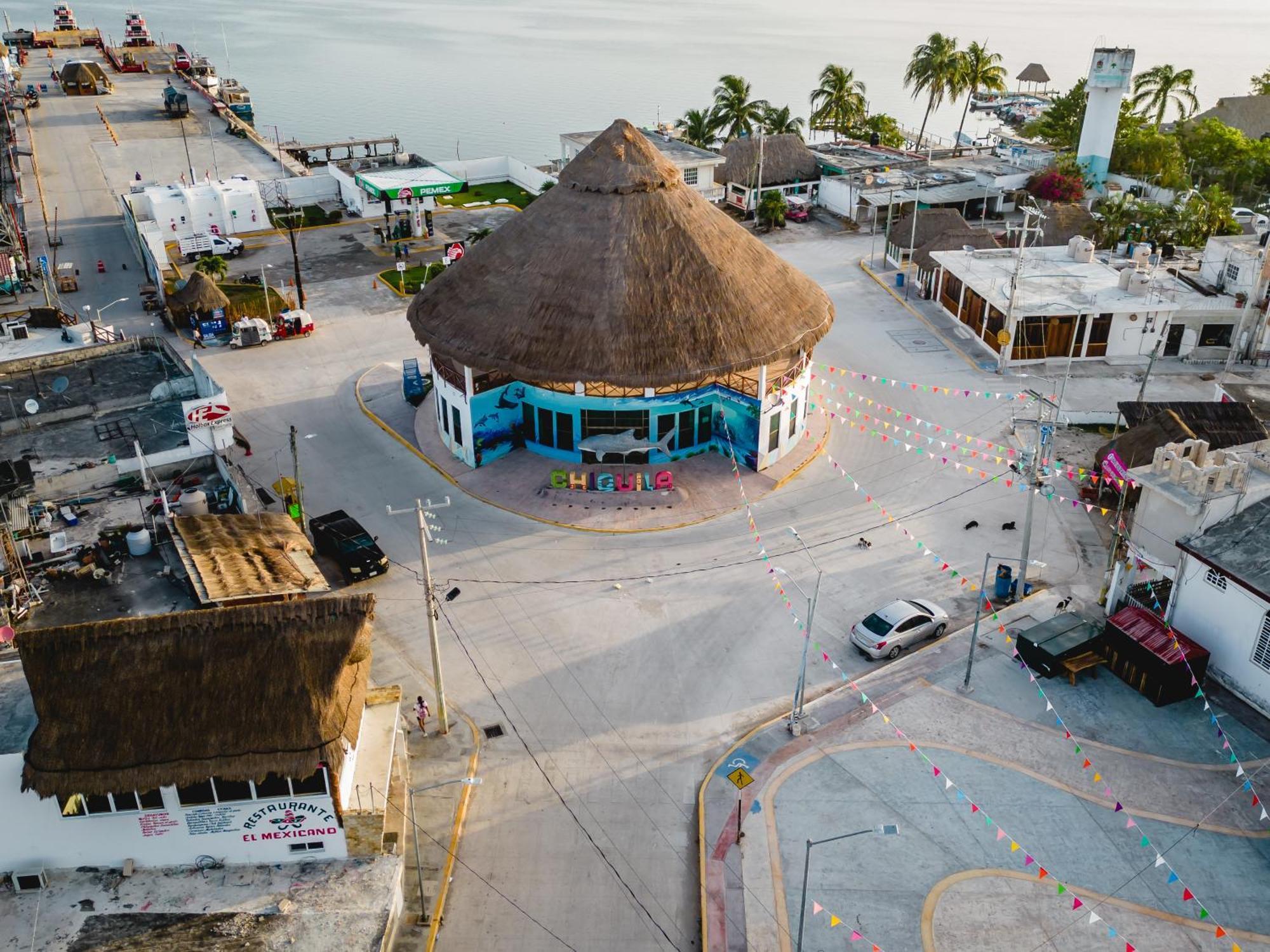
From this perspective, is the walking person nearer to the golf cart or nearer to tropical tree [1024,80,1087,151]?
the golf cart

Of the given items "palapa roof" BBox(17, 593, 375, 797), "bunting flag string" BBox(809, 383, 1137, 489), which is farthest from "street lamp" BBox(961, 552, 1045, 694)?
"palapa roof" BBox(17, 593, 375, 797)

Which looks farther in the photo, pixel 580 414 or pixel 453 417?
pixel 453 417

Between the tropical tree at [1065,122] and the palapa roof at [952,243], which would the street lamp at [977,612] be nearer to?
the palapa roof at [952,243]

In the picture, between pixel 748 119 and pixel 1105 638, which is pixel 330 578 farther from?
pixel 748 119

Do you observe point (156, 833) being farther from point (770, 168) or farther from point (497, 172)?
point (497, 172)

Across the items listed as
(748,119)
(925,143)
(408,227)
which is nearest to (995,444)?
(408,227)

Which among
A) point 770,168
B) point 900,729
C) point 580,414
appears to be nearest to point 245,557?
point 580,414

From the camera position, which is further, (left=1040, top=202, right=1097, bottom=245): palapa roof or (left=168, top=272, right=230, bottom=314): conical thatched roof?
(left=1040, top=202, right=1097, bottom=245): palapa roof
